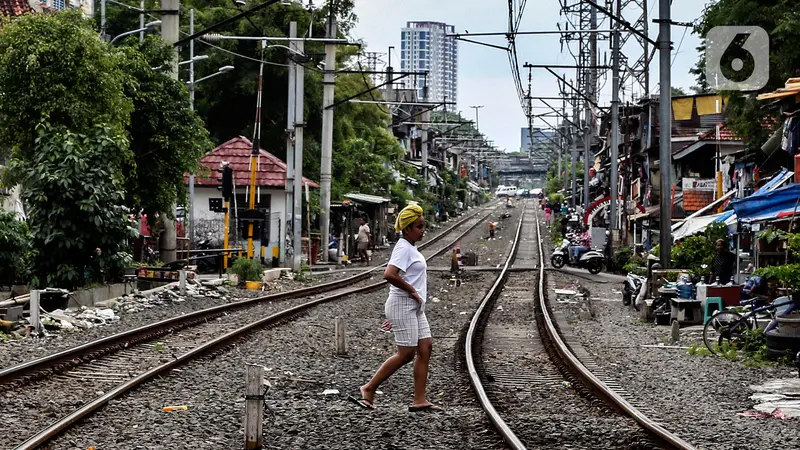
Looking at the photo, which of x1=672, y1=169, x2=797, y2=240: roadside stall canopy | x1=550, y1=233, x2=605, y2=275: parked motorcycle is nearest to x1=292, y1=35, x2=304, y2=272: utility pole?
x1=550, y1=233, x2=605, y2=275: parked motorcycle

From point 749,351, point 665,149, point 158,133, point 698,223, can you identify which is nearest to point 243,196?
point 158,133

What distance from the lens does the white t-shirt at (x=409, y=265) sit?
32.3ft

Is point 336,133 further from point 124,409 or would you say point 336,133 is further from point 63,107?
point 124,409

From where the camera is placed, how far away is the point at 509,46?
2769 centimetres

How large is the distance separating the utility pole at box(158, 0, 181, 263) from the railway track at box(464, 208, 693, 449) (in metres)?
9.87

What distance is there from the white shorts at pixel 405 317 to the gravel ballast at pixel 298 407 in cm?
72

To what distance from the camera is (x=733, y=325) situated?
1606 centimetres

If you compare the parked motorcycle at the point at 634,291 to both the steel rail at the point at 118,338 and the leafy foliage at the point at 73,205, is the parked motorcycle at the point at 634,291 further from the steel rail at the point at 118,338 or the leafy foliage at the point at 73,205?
the leafy foliage at the point at 73,205

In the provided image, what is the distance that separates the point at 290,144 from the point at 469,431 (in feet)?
89.1

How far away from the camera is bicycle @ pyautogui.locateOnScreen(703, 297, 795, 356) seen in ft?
50.5

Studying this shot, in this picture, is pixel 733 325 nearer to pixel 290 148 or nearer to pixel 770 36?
pixel 770 36

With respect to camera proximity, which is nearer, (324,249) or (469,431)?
(469,431)

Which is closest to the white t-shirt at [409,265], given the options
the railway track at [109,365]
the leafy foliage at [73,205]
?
the railway track at [109,365]

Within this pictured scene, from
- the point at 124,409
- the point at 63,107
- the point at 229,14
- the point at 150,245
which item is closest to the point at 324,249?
the point at 150,245
